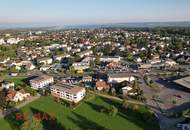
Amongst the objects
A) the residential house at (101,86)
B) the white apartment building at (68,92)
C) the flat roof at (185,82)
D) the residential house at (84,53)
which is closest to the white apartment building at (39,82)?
the white apartment building at (68,92)

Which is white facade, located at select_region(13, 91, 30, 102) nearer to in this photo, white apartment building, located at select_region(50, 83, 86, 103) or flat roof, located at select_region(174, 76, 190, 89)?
white apartment building, located at select_region(50, 83, 86, 103)

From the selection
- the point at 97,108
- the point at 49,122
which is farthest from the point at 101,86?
the point at 49,122

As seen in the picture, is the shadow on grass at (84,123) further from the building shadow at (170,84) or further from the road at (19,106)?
the building shadow at (170,84)

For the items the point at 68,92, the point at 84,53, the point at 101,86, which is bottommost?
the point at 84,53

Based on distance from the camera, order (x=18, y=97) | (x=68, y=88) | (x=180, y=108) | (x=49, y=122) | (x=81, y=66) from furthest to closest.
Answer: (x=81, y=66), (x=68, y=88), (x=18, y=97), (x=180, y=108), (x=49, y=122)

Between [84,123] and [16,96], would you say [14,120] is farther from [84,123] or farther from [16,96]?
[84,123]

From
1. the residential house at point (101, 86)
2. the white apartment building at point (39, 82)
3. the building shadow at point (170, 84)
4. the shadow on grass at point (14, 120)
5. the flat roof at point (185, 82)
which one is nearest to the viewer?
the shadow on grass at point (14, 120)

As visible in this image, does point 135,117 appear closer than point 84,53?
Yes
